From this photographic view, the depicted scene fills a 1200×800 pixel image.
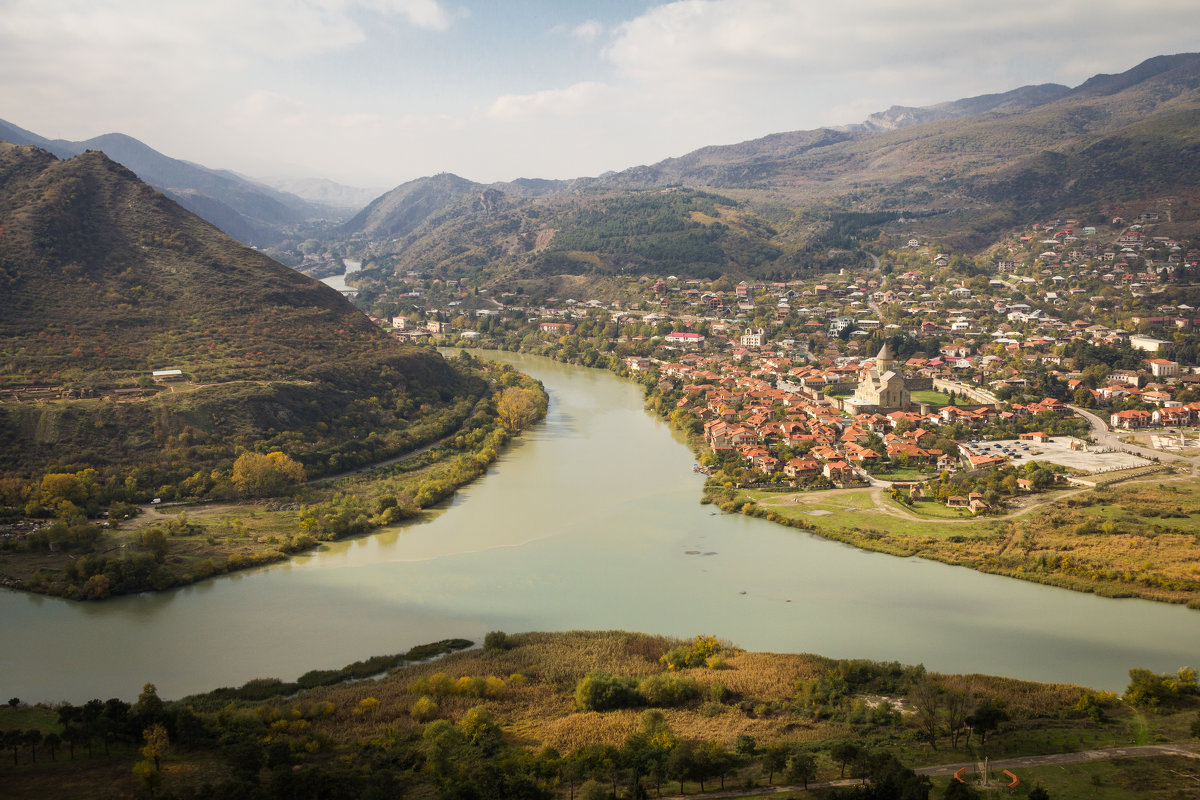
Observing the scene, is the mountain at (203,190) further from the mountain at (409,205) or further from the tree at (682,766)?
the tree at (682,766)

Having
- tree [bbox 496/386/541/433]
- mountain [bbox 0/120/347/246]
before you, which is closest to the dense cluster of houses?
tree [bbox 496/386/541/433]

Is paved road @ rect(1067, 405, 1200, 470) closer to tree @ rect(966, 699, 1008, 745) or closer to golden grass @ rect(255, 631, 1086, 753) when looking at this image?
golden grass @ rect(255, 631, 1086, 753)

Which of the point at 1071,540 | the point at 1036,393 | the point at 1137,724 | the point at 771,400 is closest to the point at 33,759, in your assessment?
the point at 1137,724

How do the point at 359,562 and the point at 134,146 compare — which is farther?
the point at 134,146

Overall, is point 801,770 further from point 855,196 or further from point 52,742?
point 855,196

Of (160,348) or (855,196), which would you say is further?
(855,196)

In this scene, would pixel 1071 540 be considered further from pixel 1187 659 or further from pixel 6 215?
pixel 6 215

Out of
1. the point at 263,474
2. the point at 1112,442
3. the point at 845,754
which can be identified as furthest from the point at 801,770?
the point at 1112,442
